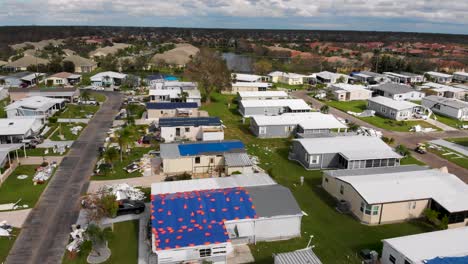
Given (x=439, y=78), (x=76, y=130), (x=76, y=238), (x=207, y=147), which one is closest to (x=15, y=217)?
(x=76, y=238)

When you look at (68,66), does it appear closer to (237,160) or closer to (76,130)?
(76,130)

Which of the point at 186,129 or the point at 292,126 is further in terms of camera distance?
the point at 292,126

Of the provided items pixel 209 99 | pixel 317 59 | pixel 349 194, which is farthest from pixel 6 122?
pixel 317 59

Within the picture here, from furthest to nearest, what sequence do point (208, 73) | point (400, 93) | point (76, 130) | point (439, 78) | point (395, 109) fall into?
point (439, 78)
point (400, 93)
point (208, 73)
point (395, 109)
point (76, 130)

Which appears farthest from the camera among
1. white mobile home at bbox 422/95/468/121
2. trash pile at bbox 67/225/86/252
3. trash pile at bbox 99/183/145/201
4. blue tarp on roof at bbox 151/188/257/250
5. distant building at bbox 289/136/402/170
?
white mobile home at bbox 422/95/468/121

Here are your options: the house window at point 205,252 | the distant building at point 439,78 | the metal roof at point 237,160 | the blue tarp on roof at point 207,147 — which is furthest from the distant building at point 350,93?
the house window at point 205,252

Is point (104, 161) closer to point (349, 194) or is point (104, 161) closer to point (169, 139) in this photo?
point (169, 139)

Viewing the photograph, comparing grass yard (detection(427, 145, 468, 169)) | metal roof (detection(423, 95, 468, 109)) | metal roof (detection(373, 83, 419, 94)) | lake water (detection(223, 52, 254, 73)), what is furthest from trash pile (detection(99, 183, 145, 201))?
lake water (detection(223, 52, 254, 73))

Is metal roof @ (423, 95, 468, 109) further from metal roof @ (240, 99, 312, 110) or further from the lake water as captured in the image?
the lake water
